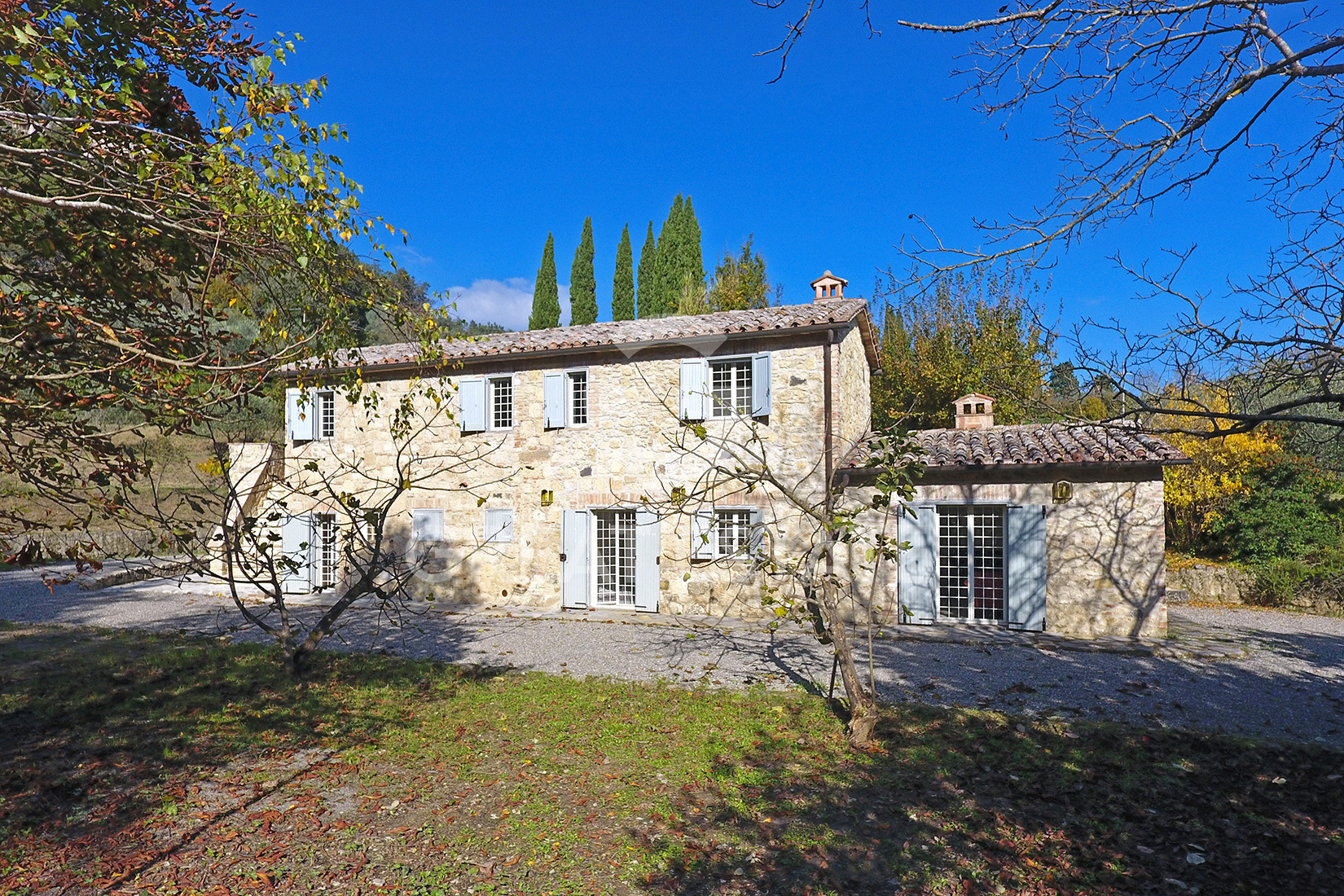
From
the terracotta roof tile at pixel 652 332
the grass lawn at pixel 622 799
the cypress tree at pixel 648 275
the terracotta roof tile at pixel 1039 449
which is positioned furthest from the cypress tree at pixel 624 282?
the grass lawn at pixel 622 799

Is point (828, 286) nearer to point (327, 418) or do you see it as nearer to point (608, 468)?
point (608, 468)

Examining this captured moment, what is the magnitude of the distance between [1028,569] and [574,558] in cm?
748

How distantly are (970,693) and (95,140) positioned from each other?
8.28 m

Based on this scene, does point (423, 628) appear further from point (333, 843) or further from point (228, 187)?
point (228, 187)

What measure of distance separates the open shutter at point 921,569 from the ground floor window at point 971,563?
192 mm

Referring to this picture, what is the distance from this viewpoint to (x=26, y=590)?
15.4 m

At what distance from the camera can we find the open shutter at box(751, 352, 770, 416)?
40.2ft

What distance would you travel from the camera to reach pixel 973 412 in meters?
14.2

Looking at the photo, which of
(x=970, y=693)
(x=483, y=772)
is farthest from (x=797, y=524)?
(x=483, y=772)

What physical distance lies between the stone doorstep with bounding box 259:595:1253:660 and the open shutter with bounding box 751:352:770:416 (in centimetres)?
356

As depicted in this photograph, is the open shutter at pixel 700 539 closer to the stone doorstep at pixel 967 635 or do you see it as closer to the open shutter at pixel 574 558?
the stone doorstep at pixel 967 635

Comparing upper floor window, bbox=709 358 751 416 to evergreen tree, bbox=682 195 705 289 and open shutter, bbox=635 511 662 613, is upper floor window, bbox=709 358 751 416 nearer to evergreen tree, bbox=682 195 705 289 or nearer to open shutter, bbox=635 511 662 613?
open shutter, bbox=635 511 662 613

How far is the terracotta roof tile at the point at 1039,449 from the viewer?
33.9 ft

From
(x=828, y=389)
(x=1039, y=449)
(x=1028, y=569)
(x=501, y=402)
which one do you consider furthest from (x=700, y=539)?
(x=1039, y=449)
